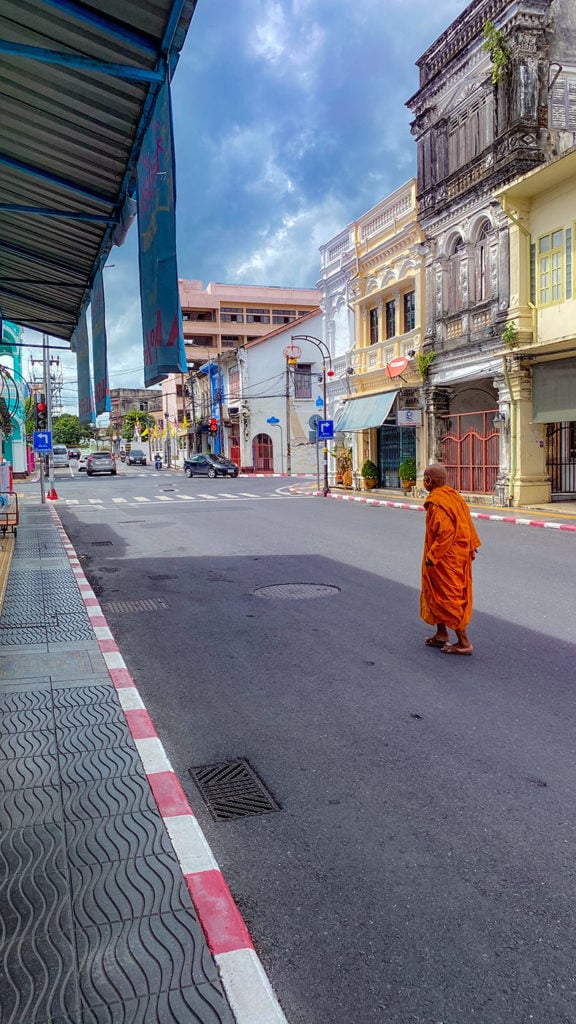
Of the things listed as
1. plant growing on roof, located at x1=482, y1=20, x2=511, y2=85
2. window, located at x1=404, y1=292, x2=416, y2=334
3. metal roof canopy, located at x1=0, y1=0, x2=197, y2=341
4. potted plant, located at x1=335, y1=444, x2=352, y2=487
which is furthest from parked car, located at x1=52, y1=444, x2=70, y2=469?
metal roof canopy, located at x1=0, y1=0, x2=197, y2=341

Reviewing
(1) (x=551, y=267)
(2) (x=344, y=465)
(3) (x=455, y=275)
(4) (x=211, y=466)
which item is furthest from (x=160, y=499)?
(4) (x=211, y=466)

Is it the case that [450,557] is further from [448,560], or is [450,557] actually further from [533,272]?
[533,272]

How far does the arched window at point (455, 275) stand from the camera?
2153cm

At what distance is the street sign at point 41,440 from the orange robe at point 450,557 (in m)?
19.8

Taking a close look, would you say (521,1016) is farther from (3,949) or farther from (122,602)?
(122,602)

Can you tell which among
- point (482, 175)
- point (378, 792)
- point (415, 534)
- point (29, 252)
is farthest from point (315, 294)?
point (378, 792)

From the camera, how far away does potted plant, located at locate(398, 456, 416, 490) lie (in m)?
24.9

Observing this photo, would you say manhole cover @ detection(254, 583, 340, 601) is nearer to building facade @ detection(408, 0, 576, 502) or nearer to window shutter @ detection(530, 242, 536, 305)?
building facade @ detection(408, 0, 576, 502)

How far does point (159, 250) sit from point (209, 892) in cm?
351

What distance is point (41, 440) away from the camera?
2381cm

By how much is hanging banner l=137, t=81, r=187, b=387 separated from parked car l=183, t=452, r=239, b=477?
40920 mm

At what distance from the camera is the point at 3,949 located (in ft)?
8.39

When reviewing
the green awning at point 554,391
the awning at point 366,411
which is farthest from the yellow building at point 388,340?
the green awning at point 554,391

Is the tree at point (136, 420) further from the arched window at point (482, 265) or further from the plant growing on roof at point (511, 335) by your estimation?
the plant growing on roof at point (511, 335)
